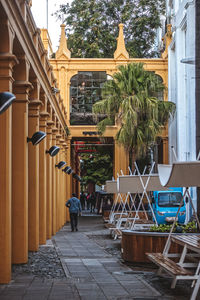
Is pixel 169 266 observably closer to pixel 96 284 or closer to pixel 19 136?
pixel 96 284

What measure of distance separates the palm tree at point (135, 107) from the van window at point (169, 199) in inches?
106

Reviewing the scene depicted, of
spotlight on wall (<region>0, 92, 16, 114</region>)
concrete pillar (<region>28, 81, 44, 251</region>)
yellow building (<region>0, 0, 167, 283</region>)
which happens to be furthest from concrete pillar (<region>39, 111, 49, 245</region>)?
spotlight on wall (<region>0, 92, 16, 114</region>)

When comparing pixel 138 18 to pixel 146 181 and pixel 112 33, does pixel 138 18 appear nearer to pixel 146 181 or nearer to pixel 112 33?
pixel 112 33

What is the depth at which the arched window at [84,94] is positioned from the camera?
36.1m

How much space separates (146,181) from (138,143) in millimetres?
10623

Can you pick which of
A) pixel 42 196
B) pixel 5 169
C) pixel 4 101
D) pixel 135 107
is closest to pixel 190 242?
pixel 5 169

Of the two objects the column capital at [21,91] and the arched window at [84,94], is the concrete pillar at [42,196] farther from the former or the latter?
the arched window at [84,94]

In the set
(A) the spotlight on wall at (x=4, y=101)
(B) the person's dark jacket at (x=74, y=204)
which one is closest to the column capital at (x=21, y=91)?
(A) the spotlight on wall at (x=4, y=101)

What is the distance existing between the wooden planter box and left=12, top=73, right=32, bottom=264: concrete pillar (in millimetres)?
2337

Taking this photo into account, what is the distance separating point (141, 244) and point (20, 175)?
310 cm

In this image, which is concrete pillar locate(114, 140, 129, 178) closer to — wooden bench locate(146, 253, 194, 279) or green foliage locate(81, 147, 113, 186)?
green foliage locate(81, 147, 113, 186)

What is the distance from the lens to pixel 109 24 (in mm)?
45875

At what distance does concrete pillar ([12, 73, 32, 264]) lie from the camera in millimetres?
11883

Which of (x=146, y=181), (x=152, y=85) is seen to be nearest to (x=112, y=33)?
(x=152, y=85)
